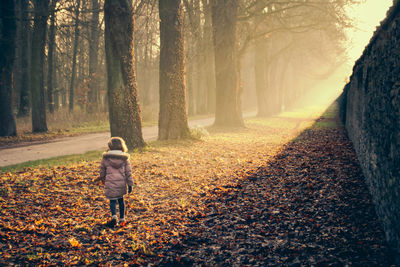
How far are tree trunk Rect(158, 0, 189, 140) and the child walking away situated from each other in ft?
20.5

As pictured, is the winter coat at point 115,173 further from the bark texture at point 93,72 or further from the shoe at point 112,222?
the bark texture at point 93,72

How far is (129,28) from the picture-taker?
8867mm

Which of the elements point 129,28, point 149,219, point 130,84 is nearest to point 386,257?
point 149,219

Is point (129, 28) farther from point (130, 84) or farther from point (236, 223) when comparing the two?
point (236, 223)

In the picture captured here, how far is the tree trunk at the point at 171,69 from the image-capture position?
1088 cm

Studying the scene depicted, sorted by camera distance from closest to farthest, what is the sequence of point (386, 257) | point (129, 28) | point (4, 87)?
point (386, 257) < point (129, 28) < point (4, 87)

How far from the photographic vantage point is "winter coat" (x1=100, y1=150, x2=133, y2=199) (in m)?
4.75

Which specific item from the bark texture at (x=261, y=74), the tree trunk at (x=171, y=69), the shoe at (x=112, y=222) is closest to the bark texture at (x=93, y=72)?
the tree trunk at (x=171, y=69)

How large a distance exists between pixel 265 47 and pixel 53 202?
23.0m

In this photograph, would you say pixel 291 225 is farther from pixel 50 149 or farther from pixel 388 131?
pixel 50 149

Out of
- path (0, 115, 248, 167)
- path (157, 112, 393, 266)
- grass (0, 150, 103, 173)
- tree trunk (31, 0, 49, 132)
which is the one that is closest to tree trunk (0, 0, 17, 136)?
tree trunk (31, 0, 49, 132)

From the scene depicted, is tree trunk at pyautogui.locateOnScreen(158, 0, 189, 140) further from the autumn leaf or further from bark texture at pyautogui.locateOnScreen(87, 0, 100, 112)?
bark texture at pyautogui.locateOnScreen(87, 0, 100, 112)

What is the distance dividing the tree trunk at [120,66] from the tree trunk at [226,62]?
23.6 feet

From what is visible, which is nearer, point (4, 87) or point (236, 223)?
point (236, 223)
